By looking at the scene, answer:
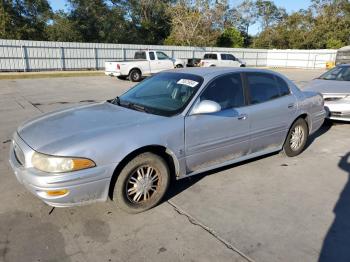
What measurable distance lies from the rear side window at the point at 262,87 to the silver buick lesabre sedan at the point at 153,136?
18 mm

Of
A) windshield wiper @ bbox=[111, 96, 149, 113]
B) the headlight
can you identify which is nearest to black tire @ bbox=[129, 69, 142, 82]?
windshield wiper @ bbox=[111, 96, 149, 113]

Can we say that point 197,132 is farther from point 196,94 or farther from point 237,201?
point 237,201

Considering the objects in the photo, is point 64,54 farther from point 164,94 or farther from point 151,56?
point 164,94

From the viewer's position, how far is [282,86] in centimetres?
509

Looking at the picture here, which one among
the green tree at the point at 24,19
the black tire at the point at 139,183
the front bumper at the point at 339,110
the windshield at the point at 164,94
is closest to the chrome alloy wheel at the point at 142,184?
the black tire at the point at 139,183

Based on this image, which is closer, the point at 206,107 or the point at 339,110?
the point at 206,107

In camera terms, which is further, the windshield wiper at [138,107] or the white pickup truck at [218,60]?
the white pickup truck at [218,60]

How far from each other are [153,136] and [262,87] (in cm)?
216

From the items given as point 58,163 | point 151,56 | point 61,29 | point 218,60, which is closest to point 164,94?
point 58,163

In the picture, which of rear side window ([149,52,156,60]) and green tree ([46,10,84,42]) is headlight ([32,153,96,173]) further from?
green tree ([46,10,84,42])

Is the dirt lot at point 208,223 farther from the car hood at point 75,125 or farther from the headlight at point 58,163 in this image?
the car hood at point 75,125

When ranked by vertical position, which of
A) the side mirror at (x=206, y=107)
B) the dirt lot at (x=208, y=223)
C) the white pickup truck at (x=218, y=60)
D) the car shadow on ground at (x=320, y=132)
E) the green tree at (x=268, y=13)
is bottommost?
the dirt lot at (x=208, y=223)

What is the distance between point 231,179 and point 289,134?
1.46 m

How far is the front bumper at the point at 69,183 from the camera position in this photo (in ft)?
9.72
